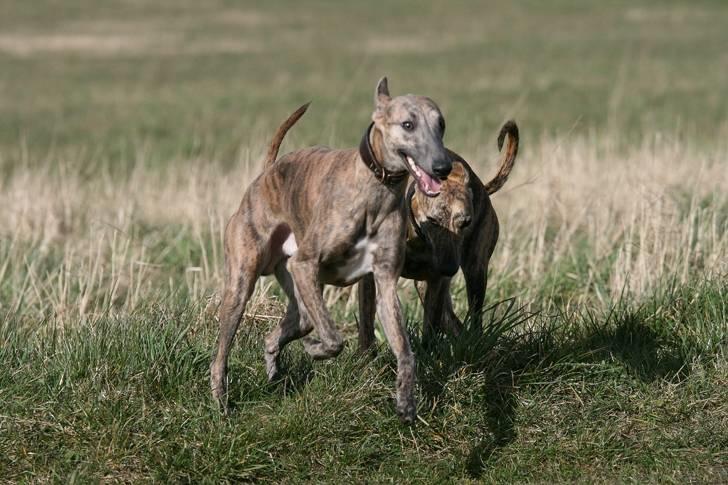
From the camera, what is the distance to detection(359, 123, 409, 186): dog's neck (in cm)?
587

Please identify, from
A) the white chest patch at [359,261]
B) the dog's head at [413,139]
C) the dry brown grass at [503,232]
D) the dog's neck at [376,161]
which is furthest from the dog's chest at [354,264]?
the dry brown grass at [503,232]

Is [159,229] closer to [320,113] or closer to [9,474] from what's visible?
[9,474]

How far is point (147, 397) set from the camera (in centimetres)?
621

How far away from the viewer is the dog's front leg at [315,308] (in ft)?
19.6

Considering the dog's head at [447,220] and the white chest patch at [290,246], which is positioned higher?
the dog's head at [447,220]

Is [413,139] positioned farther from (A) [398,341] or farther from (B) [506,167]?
(B) [506,167]

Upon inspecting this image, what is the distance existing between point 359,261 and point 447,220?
0.87m

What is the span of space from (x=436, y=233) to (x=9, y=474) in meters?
2.66

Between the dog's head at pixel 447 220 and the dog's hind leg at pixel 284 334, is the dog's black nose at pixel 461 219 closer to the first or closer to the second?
the dog's head at pixel 447 220

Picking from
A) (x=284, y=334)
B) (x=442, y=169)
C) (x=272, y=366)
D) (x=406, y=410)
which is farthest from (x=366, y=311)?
(x=442, y=169)

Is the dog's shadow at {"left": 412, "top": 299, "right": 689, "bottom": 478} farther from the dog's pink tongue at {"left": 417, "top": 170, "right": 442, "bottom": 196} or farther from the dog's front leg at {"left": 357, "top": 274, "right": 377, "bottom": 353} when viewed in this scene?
the dog's pink tongue at {"left": 417, "top": 170, "right": 442, "bottom": 196}

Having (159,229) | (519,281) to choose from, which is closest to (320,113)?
(159,229)

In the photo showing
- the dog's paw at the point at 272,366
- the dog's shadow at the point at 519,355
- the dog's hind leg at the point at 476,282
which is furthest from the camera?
the dog's hind leg at the point at 476,282

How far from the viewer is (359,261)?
6082mm
